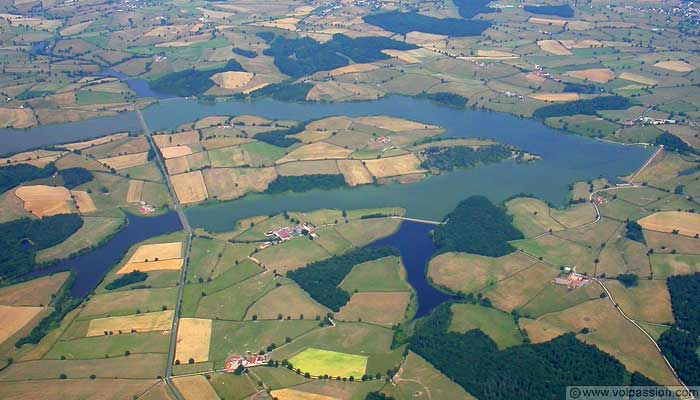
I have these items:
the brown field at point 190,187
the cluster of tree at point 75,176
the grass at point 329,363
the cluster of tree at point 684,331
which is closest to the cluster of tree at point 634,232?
the cluster of tree at point 684,331

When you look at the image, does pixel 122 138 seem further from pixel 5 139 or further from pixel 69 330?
pixel 69 330

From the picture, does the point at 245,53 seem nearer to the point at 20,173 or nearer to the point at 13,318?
the point at 20,173

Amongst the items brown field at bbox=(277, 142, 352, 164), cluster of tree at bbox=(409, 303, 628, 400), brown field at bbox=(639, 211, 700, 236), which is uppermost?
cluster of tree at bbox=(409, 303, 628, 400)

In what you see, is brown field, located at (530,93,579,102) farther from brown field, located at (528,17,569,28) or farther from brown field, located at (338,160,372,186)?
brown field, located at (528,17,569,28)

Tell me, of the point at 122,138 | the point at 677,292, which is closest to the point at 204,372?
the point at 677,292

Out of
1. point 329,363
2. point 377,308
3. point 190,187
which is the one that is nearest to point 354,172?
point 190,187

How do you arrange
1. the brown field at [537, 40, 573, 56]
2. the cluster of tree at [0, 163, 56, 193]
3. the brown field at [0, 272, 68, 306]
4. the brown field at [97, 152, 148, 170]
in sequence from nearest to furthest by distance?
the brown field at [0, 272, 68, 306], the cluster of tree at [0, 163, 56, 193], the brown field at [97, 152, 148, 170], the brown field at [537, 40, 573, 56]

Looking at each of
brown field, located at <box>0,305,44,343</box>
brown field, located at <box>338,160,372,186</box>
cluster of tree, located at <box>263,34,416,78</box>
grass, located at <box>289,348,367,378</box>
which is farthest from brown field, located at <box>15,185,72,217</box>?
cluster of tree, located at <box>263,34,416,78</box>
